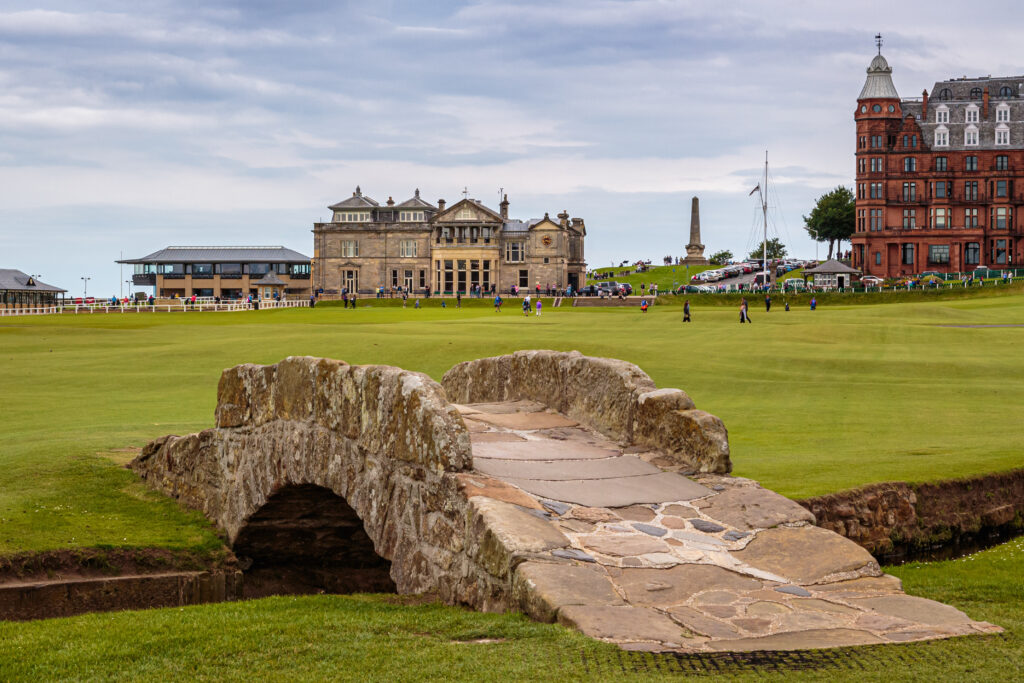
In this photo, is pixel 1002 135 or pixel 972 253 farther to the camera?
pixel 972 253

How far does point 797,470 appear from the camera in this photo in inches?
619

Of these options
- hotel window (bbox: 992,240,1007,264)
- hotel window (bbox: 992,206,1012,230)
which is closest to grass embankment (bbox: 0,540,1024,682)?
hotel window (bbox: 992,240,1007,264)

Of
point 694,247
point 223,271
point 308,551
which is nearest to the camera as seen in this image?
point 308,551

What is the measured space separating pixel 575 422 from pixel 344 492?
3.67 metres

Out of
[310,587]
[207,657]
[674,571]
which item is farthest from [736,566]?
[310,587]

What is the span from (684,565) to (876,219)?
Answer: 108 metres

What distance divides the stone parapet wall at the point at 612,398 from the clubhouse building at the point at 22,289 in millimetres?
124786

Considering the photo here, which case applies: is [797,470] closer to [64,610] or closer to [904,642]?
[904,642]

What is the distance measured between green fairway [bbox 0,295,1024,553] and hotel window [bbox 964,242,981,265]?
50407 mm

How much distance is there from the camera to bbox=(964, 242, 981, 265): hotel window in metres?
108

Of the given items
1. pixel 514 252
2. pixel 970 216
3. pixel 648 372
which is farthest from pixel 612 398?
pixel 514 252

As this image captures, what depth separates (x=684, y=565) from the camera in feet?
29.3

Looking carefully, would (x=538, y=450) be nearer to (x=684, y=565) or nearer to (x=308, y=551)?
(x=684, y=565)

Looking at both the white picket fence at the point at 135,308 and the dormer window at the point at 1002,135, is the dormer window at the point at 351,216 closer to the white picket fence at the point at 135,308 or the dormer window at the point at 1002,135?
the white picket fence at the point at 135,308
